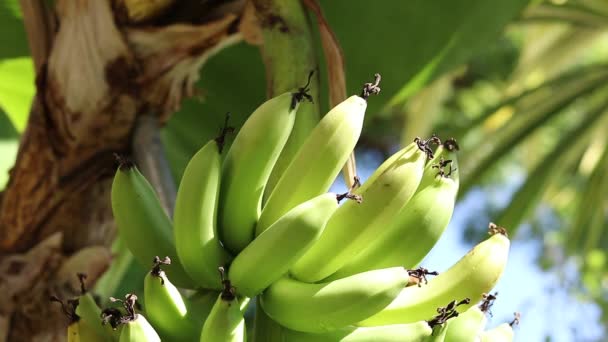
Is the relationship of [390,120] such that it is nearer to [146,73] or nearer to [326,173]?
[146,73]

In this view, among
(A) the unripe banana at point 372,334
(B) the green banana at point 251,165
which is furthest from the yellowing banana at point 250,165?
(A) the unripe banana at point 372,334

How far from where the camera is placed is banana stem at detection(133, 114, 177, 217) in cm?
97

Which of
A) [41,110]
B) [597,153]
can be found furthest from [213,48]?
[597,153]

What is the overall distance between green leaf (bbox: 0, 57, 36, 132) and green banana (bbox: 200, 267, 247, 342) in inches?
36.0

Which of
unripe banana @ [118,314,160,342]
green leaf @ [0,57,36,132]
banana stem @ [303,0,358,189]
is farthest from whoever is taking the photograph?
green leaf @ [0,57,36,132]

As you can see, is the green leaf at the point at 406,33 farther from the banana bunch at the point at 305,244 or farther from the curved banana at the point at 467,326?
the curved banana at the point at 467,326

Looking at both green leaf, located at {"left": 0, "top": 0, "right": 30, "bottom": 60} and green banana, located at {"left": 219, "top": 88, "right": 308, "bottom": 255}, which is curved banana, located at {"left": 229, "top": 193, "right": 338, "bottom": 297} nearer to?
green banana, located at {"left": 219, "top": 88, "right": 308, "bottom": 255}

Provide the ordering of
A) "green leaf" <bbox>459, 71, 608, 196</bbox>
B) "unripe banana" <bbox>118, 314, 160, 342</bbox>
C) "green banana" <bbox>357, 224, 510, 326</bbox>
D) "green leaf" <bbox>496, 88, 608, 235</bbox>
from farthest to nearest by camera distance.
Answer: "green leaf" <bbox>459, 71, 608, 196</bbox>, "green leaf" <bbox>496, 88, 608, 235</bbox>, "green banana" <bbox>357, 224, 510, 326</bbox>, "unripe banana" <bbox>118, 314, 160, 342</bbox>

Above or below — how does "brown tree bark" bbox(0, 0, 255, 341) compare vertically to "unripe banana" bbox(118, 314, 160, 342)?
above

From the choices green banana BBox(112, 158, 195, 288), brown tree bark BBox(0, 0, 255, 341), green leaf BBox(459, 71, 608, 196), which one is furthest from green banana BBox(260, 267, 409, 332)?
green leaf BBox(459, 71, 608, 196)

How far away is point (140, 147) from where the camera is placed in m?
1.03

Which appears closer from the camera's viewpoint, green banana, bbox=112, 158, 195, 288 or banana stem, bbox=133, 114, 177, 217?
green banana, bbox=112, 158, 195, 288

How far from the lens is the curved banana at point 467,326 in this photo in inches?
25.9

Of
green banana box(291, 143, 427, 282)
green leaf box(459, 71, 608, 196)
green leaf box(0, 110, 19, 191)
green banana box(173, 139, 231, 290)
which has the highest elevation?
green leaf box(0, 110, 19, 191)
